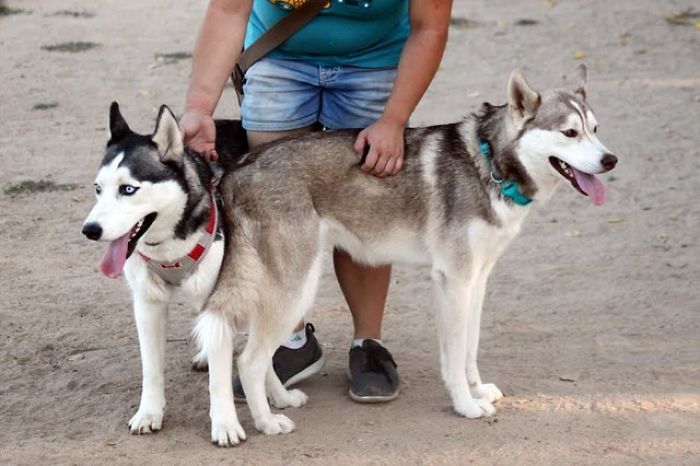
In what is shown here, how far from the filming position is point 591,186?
4.47m

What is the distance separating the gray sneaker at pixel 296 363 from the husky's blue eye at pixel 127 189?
1306 millimetres

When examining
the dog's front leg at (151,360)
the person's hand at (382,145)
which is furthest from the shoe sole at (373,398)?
the person's hand at (382,145)

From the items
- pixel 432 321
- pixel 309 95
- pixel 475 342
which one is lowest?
pixel 432 321

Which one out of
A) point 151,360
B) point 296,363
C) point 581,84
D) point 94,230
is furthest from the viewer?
point 296,363

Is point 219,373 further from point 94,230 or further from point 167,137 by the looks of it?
point 167,137

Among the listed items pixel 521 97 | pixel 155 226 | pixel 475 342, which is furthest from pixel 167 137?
pixel 475 342

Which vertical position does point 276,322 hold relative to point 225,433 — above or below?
above

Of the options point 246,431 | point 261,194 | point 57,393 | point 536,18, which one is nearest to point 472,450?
point 246,431

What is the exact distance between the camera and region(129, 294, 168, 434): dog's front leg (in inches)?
176

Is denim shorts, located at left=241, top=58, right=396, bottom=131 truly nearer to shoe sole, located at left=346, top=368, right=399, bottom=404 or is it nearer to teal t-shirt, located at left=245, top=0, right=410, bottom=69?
teal t-shirt, located at left=245, top=0, right=410, bottom=69

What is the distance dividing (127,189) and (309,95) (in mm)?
1130

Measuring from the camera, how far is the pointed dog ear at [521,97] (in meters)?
4.50

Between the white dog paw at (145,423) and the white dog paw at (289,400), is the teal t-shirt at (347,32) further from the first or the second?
the white dog paw at (145,423)

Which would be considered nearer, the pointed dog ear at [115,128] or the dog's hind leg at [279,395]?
the pointed dog ear at [115,128]
